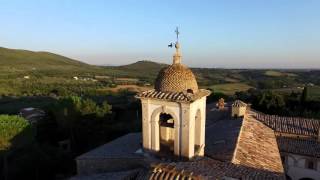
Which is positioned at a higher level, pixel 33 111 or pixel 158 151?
pixel 158 151

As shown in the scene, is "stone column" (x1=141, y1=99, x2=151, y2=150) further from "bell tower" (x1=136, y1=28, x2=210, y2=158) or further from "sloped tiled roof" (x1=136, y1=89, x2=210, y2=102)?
"sloped tiled roof" (x1=136, y1=89, x2=210, y2=102)

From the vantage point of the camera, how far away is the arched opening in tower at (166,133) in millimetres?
10672

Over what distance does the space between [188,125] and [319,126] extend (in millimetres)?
14147

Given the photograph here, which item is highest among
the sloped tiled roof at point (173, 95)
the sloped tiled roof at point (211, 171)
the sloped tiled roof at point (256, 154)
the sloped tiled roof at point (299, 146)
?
the sloped tiled roof at point (173, 95)

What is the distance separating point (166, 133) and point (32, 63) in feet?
296

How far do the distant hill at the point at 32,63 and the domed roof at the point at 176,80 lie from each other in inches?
2758

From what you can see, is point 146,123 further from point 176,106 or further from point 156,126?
point 176,106

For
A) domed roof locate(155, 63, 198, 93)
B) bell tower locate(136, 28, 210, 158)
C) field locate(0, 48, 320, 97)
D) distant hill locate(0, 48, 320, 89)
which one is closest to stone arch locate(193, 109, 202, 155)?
bell tower locate(136, 28, 210, 158)

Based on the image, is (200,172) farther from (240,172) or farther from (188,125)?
(188,125)

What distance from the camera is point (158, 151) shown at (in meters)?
10.2

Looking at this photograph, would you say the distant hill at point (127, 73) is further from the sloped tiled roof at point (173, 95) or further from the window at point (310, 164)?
the sloped tiled roof at point (173, 95)

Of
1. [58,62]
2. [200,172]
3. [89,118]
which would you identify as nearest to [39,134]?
[89,118]

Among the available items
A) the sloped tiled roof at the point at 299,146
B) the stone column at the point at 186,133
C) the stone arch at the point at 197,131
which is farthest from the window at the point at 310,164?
the stone column at the point at 186,133

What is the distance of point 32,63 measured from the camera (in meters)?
91.2
